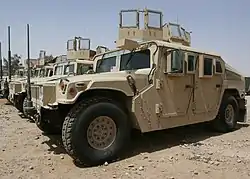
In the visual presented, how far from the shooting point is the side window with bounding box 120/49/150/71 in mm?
5523

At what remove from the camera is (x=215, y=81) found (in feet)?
22.1

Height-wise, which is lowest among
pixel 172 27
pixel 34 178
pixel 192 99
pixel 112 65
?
pixel 34 178

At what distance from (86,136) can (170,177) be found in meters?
1.34

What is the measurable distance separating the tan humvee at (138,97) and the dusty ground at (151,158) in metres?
0.36

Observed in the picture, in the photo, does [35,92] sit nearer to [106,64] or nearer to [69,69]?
[106,64]

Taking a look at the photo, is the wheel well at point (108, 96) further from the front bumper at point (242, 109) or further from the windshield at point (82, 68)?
the windshield at point (82, 68)

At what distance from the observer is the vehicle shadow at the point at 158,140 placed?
546cm

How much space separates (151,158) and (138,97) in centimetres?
101

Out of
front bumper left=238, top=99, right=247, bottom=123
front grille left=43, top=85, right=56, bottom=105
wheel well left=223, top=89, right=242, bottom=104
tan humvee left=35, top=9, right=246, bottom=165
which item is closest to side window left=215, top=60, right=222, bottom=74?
tan humvee left=35, top=9, right=246, bottom=165

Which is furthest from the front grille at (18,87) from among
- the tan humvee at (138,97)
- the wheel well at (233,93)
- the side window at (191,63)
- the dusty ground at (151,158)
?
the wheel well at (233,93)

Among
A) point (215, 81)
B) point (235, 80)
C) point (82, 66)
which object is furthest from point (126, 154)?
point (82, 66)

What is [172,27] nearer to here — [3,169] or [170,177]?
[170,177]

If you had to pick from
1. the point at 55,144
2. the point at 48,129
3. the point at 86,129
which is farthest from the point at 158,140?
the point at 48,129

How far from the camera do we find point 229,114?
7449 millimetres
